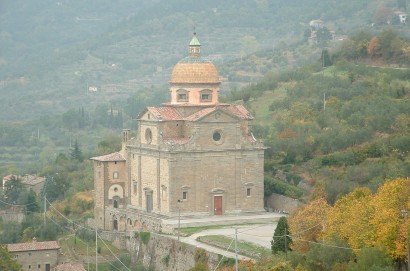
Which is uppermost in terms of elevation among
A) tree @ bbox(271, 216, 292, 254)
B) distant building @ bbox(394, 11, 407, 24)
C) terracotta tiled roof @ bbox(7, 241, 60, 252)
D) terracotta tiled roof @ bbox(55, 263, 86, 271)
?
distant building @ bbox(394, 11, 407, 24)

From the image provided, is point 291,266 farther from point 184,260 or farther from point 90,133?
point 90,133

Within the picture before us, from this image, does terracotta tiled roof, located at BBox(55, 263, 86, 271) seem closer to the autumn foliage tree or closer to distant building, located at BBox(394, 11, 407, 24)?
the autumn foliage tree

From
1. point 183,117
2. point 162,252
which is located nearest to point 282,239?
point 162,252

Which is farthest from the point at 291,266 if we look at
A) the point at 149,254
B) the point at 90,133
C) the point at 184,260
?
the point at 90,133

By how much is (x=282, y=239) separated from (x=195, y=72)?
18.1 m

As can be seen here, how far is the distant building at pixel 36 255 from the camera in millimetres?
68000

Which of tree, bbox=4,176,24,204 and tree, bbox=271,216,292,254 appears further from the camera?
tree, bbox=4,176,24,204

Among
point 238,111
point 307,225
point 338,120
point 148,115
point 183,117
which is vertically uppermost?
point 238,111

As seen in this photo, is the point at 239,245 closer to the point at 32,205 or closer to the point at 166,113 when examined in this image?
the point at 166,113

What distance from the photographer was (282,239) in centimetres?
5819

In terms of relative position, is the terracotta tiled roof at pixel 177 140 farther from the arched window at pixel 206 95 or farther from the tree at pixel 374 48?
the tree at pixel 374 48

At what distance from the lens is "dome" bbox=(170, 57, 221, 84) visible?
7400 cm

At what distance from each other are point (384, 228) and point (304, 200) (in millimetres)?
18951

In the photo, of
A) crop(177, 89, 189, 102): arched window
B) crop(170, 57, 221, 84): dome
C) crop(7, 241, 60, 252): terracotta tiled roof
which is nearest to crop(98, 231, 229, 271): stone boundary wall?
crop(7, 241, 60, 252): terracotta tiled roof
